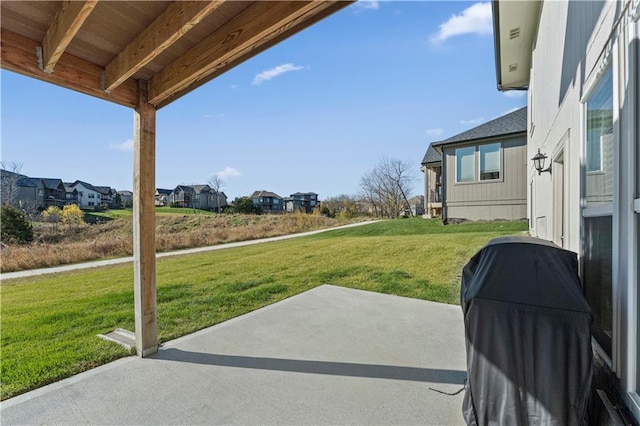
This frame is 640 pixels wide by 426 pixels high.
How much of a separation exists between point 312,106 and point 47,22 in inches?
258

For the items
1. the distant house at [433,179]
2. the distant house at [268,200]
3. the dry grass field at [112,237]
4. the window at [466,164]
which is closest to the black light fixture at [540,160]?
the window at [466,164]

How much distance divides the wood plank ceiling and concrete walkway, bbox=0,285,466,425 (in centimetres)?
253

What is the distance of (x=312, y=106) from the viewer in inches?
330

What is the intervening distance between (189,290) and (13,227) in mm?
11714

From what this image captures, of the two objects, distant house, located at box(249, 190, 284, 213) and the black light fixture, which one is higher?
distant house, located at box(249, 190, 284, 213)

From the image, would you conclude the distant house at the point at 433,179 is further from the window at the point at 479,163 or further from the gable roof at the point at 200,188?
the gable roof at the point at 200,188

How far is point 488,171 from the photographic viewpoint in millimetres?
10859

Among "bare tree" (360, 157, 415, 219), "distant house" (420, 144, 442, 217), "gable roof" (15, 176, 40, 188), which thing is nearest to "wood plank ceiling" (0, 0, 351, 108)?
"distant house" (420, 144, 442, 217)

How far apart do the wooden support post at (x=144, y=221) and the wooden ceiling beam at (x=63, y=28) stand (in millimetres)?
746

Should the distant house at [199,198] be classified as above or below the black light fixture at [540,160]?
above

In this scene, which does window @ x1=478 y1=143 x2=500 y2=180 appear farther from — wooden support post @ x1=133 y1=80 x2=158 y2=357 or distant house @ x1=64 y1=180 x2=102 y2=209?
distant house @ x1=64 y1=180 x2=102 y2=209

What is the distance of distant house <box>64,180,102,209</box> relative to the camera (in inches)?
1652

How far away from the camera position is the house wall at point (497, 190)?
10266mm

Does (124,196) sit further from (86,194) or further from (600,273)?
(600,273)
